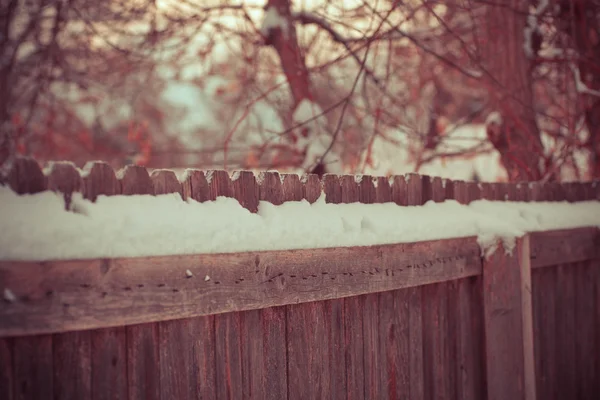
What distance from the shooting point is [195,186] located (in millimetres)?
1996

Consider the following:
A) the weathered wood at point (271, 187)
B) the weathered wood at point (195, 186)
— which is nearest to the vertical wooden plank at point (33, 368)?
the weathered wood at point (195, 186)

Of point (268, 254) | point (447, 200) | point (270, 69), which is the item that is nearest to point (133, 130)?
point (270, 69)

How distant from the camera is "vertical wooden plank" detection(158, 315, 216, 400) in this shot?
6.15 feet

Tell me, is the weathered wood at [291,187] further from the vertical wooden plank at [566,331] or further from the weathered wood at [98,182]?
the vertical wooden plank at [566,331]

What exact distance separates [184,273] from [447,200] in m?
1.88

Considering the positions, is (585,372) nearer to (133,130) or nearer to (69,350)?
(69,350)

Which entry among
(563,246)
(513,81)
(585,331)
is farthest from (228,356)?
(513,81)

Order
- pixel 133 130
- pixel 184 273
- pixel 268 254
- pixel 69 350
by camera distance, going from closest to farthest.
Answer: pixel 69 350 → pixel 184 273 → pixel 268 254 → pixel 133 130

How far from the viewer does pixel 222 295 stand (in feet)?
6.39

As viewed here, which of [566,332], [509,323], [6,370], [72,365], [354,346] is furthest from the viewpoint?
[566,332]

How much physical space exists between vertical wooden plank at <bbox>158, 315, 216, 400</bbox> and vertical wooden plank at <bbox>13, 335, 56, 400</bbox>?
36 cm

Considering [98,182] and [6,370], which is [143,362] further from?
[98,182]

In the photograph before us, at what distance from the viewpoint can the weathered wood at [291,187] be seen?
2.32m

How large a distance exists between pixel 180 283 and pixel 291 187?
0.70 metres
